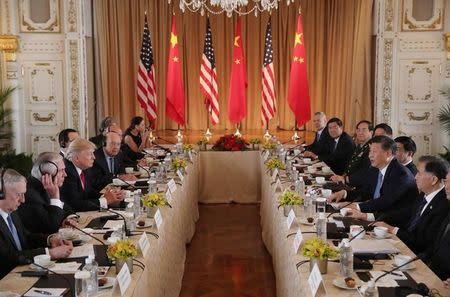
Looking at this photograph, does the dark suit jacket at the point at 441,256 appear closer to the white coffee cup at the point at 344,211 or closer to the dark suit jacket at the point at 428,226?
the dark suit jacket at the point at 428,226

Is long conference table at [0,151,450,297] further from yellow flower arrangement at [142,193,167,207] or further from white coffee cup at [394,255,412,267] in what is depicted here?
yellow flower arrangement at [142,193,167,207]

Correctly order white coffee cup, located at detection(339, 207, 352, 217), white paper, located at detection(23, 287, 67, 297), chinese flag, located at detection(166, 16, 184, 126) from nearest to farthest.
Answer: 1. white paper, located at detection(23, 287, 67, 297)
2. white coffee cup, located at detection(339, 207, 352, 217)
3. chinese flag, located at detection(166, 16, 184, 126)

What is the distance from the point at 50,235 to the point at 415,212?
9.09 feet

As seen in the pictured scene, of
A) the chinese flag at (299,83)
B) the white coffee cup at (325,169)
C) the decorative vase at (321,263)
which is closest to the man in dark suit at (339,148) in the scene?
the white coffee cup at (325,169)

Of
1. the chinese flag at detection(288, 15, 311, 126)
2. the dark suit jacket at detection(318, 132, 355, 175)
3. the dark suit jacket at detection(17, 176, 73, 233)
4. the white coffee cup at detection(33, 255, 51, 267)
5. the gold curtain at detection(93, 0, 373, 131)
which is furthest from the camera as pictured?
the gold curtain at detection(93, 0, 373, 131)

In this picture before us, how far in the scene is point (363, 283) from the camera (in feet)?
10.3

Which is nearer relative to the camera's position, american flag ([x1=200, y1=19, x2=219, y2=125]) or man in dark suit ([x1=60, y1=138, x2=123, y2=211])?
man in dark suit ([x1=60, y1=138, x2=123, y2=211])

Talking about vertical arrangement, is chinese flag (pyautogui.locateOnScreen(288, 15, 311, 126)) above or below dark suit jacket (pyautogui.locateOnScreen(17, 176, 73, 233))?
above

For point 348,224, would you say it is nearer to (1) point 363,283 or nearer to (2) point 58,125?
(1) point 363,283

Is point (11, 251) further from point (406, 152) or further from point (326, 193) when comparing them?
point (406, 152)

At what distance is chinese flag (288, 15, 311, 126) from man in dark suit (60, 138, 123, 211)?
575 centimetres

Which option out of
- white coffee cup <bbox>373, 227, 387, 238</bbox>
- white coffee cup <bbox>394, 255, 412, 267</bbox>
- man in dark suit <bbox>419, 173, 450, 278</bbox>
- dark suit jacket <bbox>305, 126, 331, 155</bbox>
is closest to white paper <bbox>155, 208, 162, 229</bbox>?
white coffee cup <bbox>373, 227, 387, 238</bbox>

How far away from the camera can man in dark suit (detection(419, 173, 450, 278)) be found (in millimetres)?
3562

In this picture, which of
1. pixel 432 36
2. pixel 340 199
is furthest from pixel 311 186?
pixel 432 36
